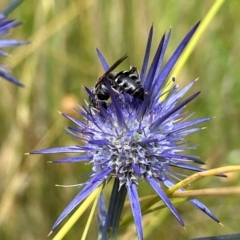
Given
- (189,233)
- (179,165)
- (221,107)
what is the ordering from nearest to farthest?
(179,165), (189,233), (221,107)

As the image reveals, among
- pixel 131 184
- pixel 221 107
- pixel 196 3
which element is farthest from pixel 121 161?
pixel 196 3

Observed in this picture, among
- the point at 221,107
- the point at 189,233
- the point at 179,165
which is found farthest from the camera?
the point at 221,107

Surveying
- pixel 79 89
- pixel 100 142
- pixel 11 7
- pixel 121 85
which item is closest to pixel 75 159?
pixel 100 142

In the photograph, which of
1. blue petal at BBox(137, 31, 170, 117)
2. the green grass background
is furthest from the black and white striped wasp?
the green grass background

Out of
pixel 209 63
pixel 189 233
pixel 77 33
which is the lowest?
pixel 189 233

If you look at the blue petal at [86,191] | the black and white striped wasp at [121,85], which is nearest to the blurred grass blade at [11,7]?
the black and white striped wasp at [121,85]

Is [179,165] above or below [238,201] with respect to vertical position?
above

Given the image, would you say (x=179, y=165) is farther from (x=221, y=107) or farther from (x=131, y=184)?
(x=221, y=107)

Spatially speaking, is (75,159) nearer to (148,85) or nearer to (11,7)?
(148,85)
